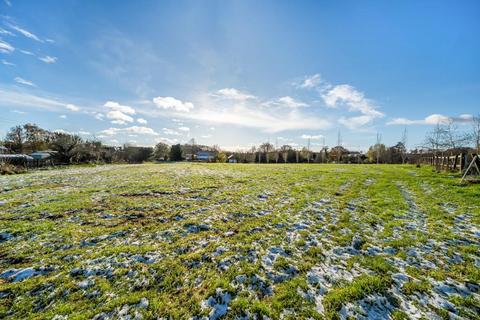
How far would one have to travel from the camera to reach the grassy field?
3.44 metres

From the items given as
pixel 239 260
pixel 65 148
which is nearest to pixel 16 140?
pixel 65 148

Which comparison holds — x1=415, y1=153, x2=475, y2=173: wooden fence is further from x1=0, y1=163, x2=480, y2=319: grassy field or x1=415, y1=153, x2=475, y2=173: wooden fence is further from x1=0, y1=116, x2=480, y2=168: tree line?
x1=0, y1=116, x2=480, y2=168: tree line

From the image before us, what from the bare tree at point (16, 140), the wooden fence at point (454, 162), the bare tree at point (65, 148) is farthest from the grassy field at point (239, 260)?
the bare tree at point (16, 140)

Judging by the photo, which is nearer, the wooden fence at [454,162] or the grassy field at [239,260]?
the grassy field at [239,260]

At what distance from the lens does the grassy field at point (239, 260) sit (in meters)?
3.44

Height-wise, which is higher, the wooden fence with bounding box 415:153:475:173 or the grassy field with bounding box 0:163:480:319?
the wooden fence with bounding box 415:153:475:173

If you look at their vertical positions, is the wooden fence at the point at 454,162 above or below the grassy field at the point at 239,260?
above

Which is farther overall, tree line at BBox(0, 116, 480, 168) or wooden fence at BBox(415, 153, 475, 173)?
tree line at BBox(0, 116, 480, 168)

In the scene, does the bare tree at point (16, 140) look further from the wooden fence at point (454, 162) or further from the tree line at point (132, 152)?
the wooden fence at point (454, 162)

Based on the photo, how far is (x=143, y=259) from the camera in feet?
15.8

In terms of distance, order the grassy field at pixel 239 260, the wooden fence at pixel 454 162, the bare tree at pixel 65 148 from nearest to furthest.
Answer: the grassy field at pixel 239 260, the wooden fence at pixel 454 162, the bare tree at pixel 65 148

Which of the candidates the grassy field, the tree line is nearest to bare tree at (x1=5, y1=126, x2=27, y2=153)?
the tree line

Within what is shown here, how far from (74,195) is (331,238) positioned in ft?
42.5

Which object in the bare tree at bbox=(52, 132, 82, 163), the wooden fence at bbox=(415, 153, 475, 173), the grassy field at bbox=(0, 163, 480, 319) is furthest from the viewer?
the bare tree at bbox=(52, 132, 82, 163)
